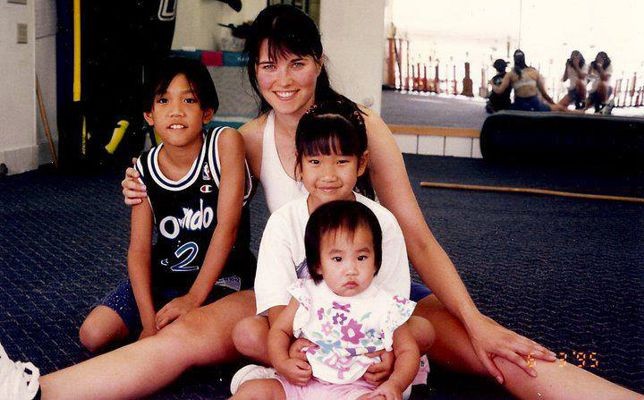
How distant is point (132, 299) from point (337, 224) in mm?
606

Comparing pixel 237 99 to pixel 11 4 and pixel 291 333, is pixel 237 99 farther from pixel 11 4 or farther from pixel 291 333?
pixel 291 333

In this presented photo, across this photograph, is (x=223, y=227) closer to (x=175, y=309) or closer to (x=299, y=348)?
(x=175, y=309)

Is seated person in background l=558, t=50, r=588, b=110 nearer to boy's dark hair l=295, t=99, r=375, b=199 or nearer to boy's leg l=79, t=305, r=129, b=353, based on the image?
boy's dark hair l=295, t=99, r=375, b=199

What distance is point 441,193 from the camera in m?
3.63

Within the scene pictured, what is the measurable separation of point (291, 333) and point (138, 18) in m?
3.04

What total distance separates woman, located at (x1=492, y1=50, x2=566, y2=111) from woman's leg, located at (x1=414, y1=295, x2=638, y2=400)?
4197mm

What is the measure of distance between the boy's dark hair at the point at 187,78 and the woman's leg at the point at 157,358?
0.39 metres

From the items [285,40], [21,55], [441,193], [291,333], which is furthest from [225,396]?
[21,55]

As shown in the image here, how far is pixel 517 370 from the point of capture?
4.01ft

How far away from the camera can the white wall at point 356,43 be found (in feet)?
16.1

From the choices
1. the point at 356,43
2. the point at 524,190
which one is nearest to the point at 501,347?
the point at 524,190

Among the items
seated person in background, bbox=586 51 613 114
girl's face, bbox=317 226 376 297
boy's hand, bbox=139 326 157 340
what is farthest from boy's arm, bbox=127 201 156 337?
seated person in background, bbox=586 51 613 114

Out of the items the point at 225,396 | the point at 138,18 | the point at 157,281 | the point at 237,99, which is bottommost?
the point at 225,396

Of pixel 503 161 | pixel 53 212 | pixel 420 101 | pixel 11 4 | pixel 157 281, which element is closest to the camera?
pixel 157 281
